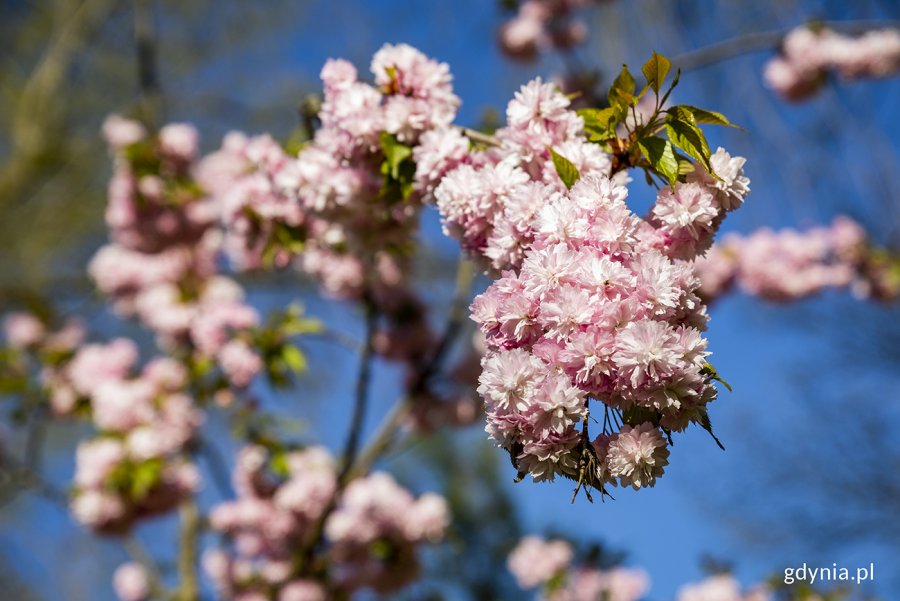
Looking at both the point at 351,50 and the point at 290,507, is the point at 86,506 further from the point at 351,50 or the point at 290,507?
the point at 351,50

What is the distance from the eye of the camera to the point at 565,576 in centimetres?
321

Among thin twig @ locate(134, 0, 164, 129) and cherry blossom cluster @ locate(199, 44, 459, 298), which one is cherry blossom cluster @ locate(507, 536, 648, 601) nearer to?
cherry blossom cluster @ locate(199, 44, 459, 298)

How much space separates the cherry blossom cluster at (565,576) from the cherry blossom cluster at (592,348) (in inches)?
90.3

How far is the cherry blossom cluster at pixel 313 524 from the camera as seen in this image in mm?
2887

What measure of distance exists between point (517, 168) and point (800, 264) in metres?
3.16

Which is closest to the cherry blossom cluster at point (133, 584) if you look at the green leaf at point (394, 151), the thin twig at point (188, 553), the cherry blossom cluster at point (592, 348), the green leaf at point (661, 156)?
the thin twig at point (188, 553)

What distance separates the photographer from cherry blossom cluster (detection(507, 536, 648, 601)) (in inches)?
124

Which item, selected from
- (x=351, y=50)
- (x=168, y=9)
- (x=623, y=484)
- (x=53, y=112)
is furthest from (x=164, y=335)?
(x=168, y=9)

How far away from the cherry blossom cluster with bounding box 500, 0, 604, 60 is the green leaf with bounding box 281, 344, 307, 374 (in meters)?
1.84

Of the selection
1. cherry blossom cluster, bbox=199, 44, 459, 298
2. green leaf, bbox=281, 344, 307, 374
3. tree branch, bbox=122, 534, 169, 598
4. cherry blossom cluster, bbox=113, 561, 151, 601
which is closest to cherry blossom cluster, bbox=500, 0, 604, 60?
green leaf, bbox=281, 344, 307, 374

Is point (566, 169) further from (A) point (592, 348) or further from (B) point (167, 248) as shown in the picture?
(B) point (167, 248)

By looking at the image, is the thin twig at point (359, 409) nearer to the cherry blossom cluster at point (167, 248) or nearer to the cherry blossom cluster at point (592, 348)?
the cherry blossom cluster at point (167, 248)

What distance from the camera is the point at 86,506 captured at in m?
2.59

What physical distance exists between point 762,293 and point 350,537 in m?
2.27
